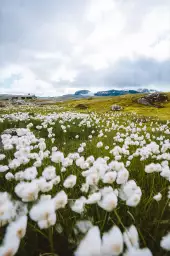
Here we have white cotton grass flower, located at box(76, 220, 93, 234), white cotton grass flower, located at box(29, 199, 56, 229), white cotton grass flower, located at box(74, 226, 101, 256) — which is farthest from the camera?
white cotton grass flower, located at box(76, 220, 93, 234)

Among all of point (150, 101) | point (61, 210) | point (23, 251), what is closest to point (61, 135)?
point (61, 210)

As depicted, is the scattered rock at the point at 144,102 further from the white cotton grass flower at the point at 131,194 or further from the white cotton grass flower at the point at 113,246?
the white cotton grass flower at the point at 113,246

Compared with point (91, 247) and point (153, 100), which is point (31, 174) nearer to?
point (91, 247)

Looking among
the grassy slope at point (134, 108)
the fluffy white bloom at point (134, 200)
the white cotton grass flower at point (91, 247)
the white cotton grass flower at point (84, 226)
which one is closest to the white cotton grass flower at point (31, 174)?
the white cotton grass flower at point (84, 226)

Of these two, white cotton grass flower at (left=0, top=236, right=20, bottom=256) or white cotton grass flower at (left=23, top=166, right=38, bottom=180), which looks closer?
white cotton grass flower at (left=0, top=236, right=20, bottom=256)

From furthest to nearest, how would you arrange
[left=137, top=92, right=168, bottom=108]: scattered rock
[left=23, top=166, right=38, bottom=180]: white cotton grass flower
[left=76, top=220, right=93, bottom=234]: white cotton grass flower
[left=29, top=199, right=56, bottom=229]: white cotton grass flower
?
[left=137, top=92, right=168, bottom=108]: scattered rock
[left=23, top=166, right=38, bottom=180]: white cotton grass flower
[left=76, top=220, right=93, bottom=234]: white cotton grass flower
[left=29, top=199, right=56, bottom=229]: white cotton grass flower

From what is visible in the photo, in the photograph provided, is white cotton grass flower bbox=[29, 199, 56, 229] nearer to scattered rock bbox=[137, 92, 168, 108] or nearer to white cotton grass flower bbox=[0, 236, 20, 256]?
white cotton grass flower bbox=[0, 236, 20, 256]

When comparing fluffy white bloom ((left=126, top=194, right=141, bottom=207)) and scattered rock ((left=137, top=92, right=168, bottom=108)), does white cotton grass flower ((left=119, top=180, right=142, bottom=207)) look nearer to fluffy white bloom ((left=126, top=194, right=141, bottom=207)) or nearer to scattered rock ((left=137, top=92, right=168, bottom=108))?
fluffy white bloom ((left=126, top=194, right=141, bottom=207))

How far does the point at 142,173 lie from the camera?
Answer: 4.32 metres

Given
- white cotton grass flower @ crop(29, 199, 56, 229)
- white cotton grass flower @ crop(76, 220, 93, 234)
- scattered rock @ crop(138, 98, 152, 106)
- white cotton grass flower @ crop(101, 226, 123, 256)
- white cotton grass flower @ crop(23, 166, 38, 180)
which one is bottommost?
white cotton grass flower @ crop(76, 220, 93, 234)

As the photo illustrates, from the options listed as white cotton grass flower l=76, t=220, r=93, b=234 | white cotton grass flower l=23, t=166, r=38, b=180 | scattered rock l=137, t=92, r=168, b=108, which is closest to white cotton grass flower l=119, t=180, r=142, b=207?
white cotton grass flower l=76, t=220, r=93, b=234

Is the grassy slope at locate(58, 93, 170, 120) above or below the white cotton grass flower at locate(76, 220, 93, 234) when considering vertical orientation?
above

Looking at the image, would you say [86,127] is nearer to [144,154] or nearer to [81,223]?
[144,154]

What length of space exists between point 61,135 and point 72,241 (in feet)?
29.7
